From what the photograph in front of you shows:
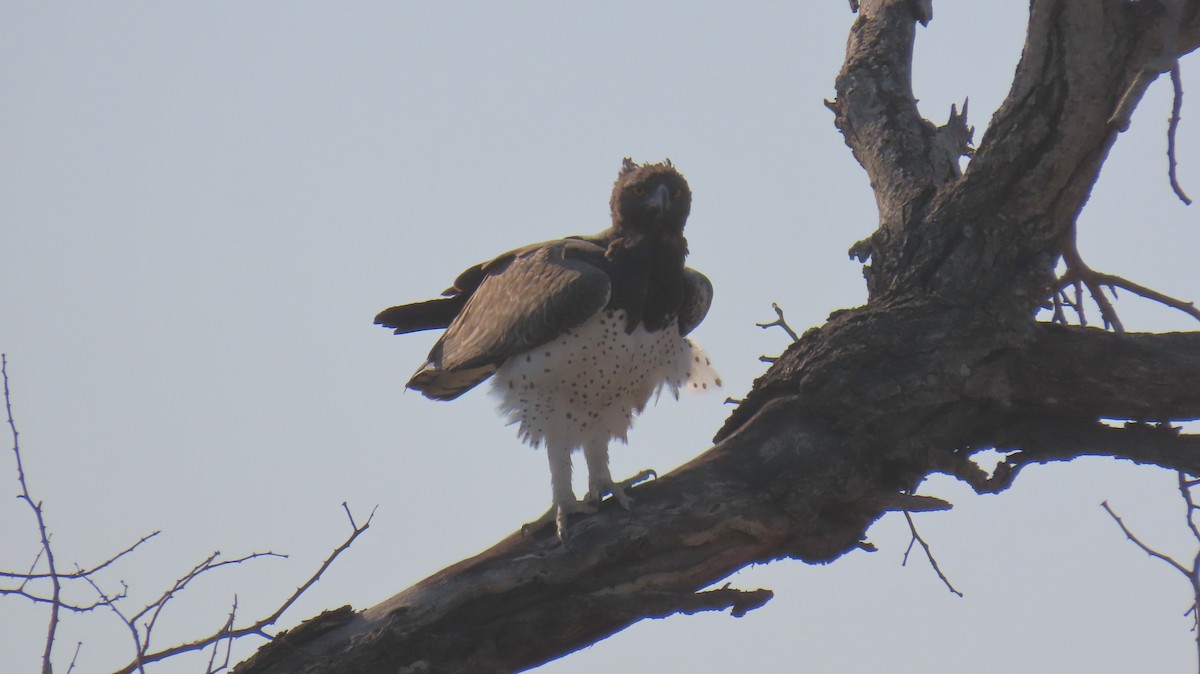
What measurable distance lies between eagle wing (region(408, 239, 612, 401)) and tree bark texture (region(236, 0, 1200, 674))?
3.68 feet

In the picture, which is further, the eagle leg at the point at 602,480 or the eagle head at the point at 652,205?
the eagle head at the point at 652,205

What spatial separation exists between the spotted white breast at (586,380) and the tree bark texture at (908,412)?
103 centimetres

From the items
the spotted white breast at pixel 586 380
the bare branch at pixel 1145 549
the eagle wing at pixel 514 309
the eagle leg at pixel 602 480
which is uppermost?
the eagle wing at pixel 514 309

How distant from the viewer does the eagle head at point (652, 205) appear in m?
6.92

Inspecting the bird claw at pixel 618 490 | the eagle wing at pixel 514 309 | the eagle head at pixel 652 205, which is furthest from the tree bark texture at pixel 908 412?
the eagle head at pixel 652 205

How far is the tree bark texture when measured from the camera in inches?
206

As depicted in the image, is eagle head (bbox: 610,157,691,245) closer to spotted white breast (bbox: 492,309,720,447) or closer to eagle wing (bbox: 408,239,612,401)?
eagle wing (bbox: 408,239,612,401)

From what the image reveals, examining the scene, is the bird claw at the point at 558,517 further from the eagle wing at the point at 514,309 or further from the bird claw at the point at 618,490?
the eagle wing at the point at 514,309

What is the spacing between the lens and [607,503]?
5852mm

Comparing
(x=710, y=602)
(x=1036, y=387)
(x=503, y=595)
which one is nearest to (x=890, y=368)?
(x=1036, y=387)

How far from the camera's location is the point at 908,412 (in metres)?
5.60

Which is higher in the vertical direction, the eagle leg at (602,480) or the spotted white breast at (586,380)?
the spotted white breast at (586,380)

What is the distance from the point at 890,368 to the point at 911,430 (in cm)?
25

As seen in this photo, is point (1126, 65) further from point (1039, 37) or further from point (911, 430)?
point (911, 430)
